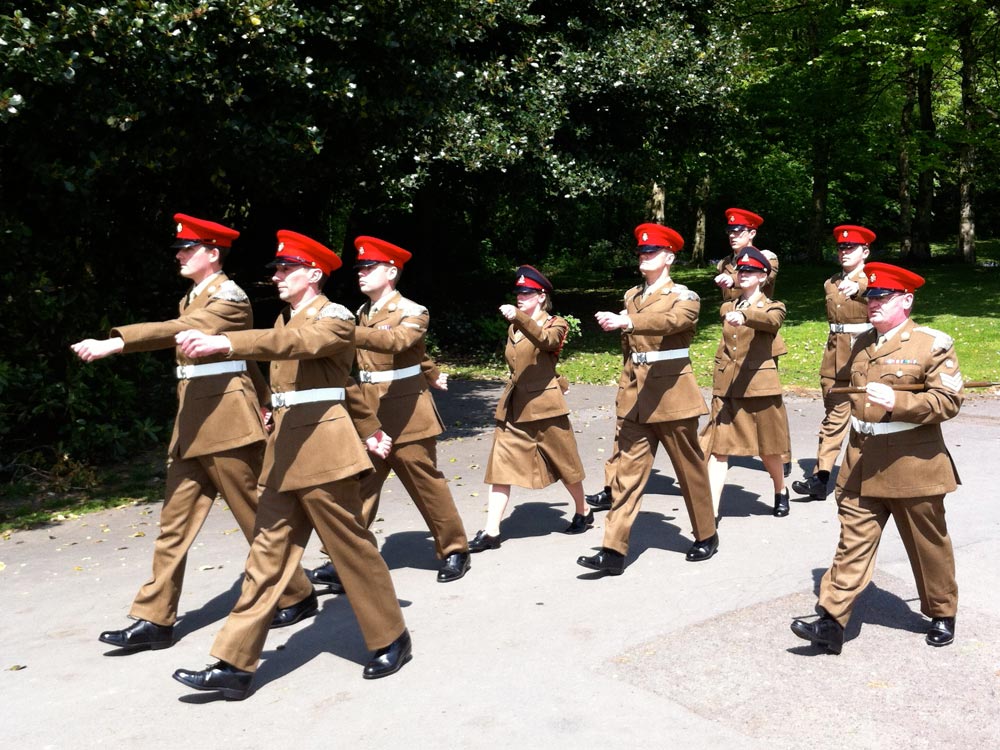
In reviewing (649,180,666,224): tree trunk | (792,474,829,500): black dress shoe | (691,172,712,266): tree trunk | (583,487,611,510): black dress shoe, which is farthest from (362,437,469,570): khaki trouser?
(691,172,712,266): tree trunk

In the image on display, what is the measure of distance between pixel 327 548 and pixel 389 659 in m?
0.60

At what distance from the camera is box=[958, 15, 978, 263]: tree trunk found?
25.1 meters

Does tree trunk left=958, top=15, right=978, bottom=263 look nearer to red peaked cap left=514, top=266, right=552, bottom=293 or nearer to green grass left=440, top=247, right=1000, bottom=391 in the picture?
green grass left=440, top=247, right=1000, bottom=391

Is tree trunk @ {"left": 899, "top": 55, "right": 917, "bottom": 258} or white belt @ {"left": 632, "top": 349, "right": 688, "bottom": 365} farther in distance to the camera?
tree trunk @ {"left": 899, "top": 55, "right": 917, "bottom": 258}

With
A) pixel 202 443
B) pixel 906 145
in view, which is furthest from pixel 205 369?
pixel 906 145

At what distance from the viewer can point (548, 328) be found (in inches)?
281

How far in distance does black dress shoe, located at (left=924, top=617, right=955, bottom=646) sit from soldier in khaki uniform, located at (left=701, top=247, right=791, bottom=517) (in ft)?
7.95

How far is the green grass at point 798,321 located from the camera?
1576 cm

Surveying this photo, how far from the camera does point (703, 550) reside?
6.72 metres

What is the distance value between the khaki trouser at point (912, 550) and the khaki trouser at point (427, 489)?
228 cm

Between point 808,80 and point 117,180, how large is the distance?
2033 cm

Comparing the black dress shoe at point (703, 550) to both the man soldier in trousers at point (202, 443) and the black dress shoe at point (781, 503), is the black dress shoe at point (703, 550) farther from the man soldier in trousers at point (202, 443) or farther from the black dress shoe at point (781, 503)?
the man soldier in trousers at point (202, 443)

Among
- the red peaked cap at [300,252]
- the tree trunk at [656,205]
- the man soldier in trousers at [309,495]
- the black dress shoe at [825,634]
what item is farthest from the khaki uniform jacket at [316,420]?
the tree trunk at [656,205]

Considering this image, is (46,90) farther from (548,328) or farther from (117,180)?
(548,328)
